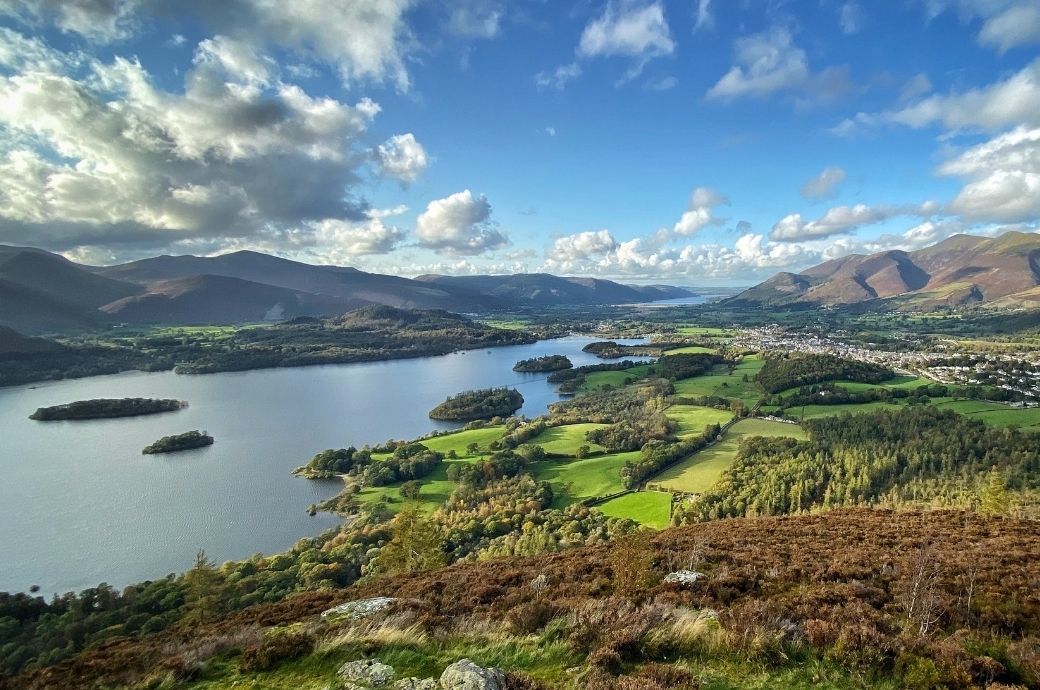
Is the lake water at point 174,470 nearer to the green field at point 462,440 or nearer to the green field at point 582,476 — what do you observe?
the green field at point 462,440

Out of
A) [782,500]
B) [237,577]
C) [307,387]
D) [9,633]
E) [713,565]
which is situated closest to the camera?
[713,565]

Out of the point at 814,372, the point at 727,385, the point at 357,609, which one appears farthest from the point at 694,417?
the point at 357,609

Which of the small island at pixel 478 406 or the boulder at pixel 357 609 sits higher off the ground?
the boulder at pixel 357 609

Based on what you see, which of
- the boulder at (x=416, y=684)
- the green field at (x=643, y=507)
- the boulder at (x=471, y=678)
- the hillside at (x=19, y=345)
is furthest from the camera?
the hillside at (x=19, y=345)

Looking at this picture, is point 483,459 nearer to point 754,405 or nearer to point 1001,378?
point 754,405

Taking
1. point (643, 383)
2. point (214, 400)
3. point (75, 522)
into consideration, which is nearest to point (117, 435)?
point (214, 400)

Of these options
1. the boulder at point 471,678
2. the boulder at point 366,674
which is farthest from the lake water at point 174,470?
the boulder at point 471,678
